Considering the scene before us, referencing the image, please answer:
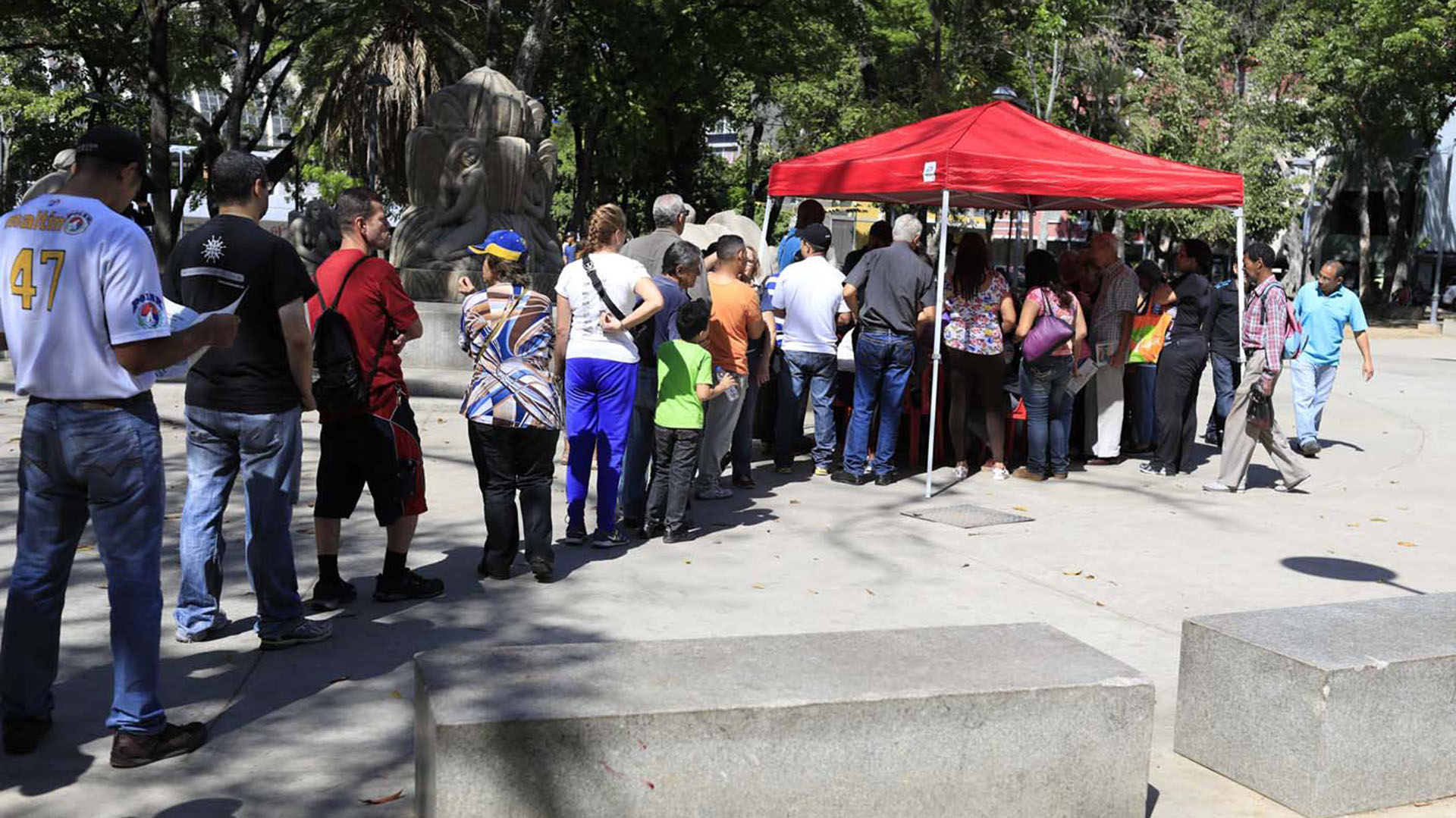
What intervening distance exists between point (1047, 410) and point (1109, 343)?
0.91m

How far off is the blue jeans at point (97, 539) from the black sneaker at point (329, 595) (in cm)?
185

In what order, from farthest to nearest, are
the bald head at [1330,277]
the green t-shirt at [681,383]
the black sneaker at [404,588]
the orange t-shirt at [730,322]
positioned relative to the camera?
the bald head at [1330,277] < the orange t-shirt at [730,322] < the green t-shirt at [681,383] < the black sneaker at [404,588]

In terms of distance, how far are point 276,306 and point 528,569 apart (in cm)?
238

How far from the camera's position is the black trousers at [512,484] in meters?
6.68

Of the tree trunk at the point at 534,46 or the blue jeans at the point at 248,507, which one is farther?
the tree trunk at the point at 534,46

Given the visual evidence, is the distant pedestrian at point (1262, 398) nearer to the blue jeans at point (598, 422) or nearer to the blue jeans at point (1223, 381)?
the blue jeans at point (1223, 381)

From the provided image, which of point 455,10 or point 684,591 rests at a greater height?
point 455,10

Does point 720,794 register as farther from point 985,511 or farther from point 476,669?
point 985,511

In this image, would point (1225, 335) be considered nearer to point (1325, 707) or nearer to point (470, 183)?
point (1325, 707)

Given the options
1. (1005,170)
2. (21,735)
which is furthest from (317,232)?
(21,735)

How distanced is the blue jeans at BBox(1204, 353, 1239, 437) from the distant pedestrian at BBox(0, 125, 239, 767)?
929cm

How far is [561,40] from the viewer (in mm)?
29891

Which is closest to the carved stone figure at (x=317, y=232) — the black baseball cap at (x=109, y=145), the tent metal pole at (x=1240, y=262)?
the black baseball cap at (x=109, y=145)

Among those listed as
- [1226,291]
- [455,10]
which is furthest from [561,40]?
[1226,291]
